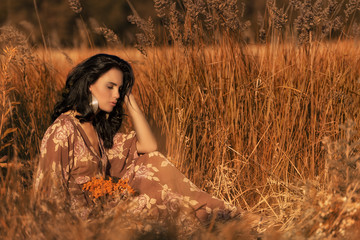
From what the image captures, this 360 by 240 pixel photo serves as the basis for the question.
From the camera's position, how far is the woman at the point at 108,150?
262 cm

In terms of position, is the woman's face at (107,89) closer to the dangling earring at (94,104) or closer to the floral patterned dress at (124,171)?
the dangling earring at (94,104)

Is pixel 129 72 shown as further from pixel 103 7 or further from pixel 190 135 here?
pixel 103 7

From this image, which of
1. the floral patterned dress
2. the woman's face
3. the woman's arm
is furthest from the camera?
the woman's arm

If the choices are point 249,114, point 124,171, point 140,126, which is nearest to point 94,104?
point 140,126

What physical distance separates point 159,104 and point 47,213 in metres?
1.39

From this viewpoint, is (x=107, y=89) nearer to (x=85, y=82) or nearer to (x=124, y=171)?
(x=85, y=82)

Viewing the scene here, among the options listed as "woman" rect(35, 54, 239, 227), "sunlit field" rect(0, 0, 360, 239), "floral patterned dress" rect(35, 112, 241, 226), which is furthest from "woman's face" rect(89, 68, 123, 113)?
"sunlit field" rect(0, 0, 360, 239)

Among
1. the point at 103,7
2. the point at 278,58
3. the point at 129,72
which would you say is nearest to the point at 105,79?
the point at 129,72

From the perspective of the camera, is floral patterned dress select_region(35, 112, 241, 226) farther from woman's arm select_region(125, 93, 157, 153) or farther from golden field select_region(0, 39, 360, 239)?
golden field select_region(0, 39, 360, 239)

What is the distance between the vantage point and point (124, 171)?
3.09 metres

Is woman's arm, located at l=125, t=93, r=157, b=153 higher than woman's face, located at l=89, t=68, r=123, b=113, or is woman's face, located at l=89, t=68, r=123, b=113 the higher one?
woman's face, located at l=89, t=68, r=123, b=113

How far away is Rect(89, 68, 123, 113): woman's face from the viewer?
275 cm

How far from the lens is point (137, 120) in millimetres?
2961

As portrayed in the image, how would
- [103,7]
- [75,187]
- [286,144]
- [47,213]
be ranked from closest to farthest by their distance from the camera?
[47,213], [75,187], [286,144], [103,7]
